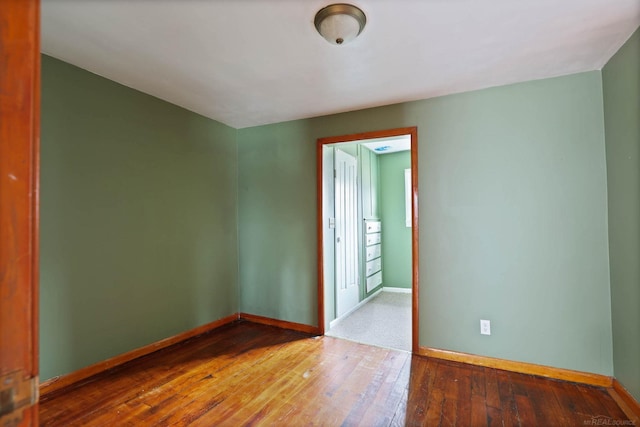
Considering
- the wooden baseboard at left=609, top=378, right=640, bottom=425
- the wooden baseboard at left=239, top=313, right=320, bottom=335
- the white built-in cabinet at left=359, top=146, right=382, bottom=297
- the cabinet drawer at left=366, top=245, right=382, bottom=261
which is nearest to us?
the wooden baseboard at left=609, top=378, right=640, bottom=425

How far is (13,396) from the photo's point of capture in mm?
452

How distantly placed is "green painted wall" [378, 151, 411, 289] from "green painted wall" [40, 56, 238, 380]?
283 cm

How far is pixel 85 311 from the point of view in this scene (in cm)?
229

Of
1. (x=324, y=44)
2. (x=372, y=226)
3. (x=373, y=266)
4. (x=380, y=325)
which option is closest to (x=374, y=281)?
(x=373, y=266)

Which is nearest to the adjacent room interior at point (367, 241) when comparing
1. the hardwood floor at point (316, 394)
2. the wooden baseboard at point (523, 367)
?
the wooden baseboard at point (523, 367)

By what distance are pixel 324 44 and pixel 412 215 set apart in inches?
63.3

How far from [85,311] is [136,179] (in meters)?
1.09

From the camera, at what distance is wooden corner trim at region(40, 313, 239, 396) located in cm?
211

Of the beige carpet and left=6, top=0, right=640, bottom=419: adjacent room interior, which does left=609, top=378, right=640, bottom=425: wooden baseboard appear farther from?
the beige carpet

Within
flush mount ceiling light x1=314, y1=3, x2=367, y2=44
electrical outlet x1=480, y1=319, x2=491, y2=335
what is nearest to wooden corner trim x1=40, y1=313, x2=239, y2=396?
electrical outlet x1=480, y1=319, x2=491, y2=335

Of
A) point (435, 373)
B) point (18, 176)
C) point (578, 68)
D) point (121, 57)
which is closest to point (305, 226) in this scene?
point (435, 373)

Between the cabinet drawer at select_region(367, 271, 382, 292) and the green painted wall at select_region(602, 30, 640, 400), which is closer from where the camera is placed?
the green painted wall at select_region(602, 30, 640, 400)

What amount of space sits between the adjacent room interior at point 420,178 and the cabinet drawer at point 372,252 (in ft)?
4.76

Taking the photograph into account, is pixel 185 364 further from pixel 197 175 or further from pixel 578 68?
pixel 578 68
